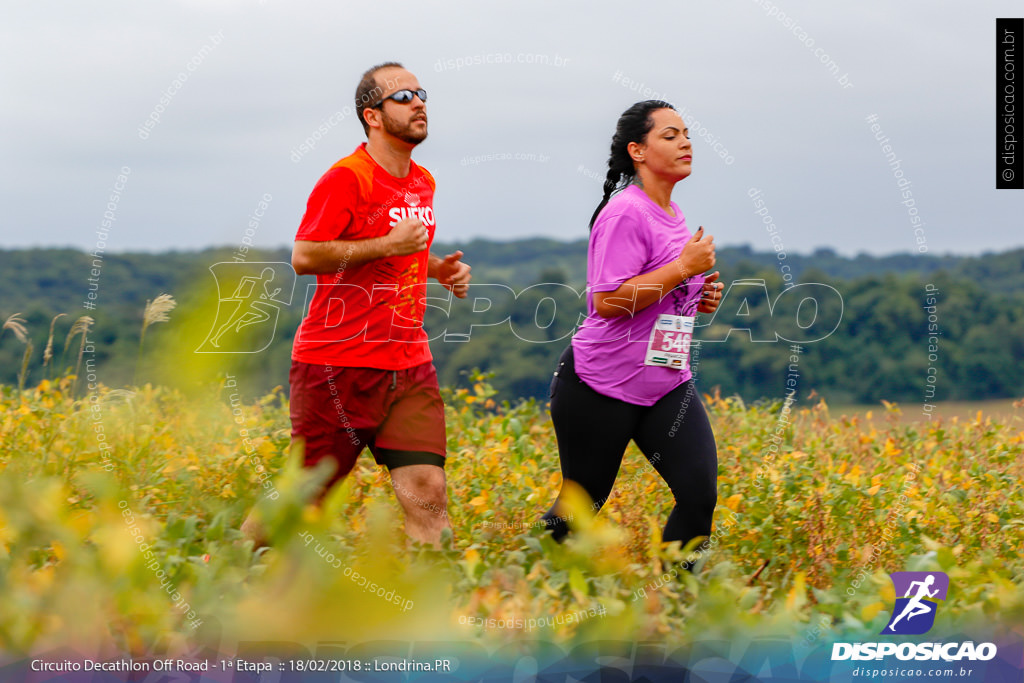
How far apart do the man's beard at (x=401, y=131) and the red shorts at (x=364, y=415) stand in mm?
853

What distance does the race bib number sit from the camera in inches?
145

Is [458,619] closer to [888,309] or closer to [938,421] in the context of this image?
[938,421]

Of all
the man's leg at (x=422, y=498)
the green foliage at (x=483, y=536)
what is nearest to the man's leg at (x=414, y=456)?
the man's leg at (x=422, y=498)

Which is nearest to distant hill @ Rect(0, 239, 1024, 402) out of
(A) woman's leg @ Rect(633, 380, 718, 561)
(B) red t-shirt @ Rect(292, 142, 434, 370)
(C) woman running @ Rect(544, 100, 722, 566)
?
(B) red t-shirt @ Rect(292, 142, 434, 370)

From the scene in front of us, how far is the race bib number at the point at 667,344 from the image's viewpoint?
367cm

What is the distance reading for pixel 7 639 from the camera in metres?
1.66

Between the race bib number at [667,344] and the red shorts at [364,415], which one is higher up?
the race bib number at [667,344]

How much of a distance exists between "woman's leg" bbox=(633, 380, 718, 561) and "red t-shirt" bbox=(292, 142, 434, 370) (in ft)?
3.13

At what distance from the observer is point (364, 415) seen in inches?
145

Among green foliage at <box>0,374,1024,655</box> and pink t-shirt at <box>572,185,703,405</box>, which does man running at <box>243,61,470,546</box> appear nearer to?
green foliage at <box>0,374,1024,655</box>

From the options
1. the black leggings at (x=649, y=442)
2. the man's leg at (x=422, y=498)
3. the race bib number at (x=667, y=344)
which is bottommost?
the man's leg at (x=422, y=498)

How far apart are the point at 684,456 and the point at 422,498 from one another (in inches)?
38.2

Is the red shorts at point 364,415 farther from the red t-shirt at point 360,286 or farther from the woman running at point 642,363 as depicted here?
the woman running at point 642,363

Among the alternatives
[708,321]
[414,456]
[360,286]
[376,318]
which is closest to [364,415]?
[414,456]
